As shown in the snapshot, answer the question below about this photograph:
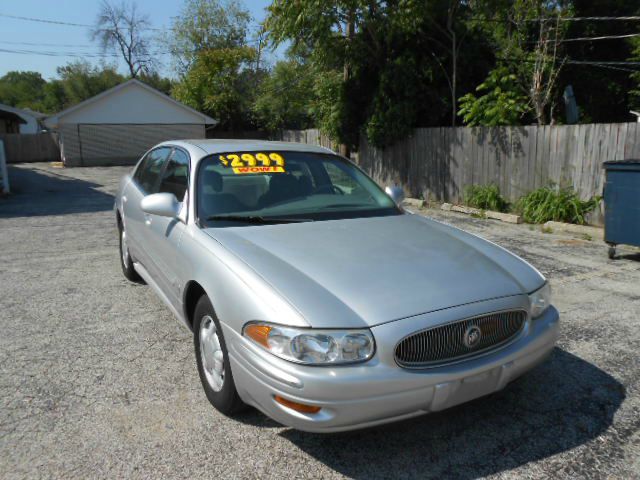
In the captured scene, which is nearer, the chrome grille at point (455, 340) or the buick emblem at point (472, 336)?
the chrome grille at point (455, 340)

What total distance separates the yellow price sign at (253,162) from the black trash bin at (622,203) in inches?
192

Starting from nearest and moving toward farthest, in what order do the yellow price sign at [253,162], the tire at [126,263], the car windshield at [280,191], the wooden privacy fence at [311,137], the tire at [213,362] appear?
the tire at [213,362] → the car windshield at [280,191] → the yellow price sign at [253,162] → the tire at [126,263] → the wooden privacy fence at [311,137]

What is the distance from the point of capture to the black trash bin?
21.8ft

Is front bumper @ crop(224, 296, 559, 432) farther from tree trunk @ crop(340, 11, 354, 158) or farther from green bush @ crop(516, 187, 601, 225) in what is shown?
tree trunk @ crop(340, 11, 354, 158)

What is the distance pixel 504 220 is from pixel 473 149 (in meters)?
2.24

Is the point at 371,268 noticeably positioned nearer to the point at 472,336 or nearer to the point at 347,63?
the point at 472,336

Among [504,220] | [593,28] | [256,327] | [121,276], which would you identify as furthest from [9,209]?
[593,28]

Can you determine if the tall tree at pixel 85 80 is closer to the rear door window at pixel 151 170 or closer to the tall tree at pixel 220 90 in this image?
the tall tree at pixel 220 90

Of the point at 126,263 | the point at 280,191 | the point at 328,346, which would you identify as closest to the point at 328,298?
the point at 328,346

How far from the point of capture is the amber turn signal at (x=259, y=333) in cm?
248

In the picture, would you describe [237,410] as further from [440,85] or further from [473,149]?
[440,85]

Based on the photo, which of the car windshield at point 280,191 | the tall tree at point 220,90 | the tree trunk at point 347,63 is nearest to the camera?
the car windshield at point 280,191

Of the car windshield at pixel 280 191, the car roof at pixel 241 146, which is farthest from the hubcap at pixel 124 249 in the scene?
the car windshield at pixel 280 191

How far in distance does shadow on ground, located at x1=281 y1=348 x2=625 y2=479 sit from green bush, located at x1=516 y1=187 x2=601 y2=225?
20.6 feet
